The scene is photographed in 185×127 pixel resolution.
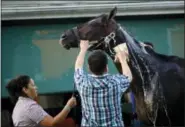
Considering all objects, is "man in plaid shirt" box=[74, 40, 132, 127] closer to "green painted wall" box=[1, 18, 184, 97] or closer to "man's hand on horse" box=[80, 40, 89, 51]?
"man's hand on horse" box=[80, 40, 89, 51]

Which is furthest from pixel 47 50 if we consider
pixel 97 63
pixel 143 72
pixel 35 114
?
pixel 97 63

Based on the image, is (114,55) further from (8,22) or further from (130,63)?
(8,22)

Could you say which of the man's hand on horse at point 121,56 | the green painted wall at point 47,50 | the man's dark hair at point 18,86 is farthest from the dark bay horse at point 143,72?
the green painted wall at point 47,50

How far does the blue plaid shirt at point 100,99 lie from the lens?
233 centimetres

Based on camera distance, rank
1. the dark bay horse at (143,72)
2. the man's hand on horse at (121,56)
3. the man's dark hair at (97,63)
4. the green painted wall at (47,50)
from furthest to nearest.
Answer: the green painted wall at (47,50) < the dark bay horse at (143,72) < the man's hand on horse at (121,56) < the man's dark hair at (97,63)

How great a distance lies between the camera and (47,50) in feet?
14.1

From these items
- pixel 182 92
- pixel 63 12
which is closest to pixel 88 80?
pixel 182 92

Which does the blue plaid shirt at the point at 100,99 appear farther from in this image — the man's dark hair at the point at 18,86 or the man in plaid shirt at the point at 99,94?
the man's dark hair at the point at 18,86

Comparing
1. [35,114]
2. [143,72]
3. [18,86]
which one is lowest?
[35,114]

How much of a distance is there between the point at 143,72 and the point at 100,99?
2.83ft

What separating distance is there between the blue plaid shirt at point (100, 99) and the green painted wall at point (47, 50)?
1.88 meters

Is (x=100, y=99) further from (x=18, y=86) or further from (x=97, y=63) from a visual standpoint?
(x=18, y=86)

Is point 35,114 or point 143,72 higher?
point 143,72

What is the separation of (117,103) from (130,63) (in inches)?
30.1
